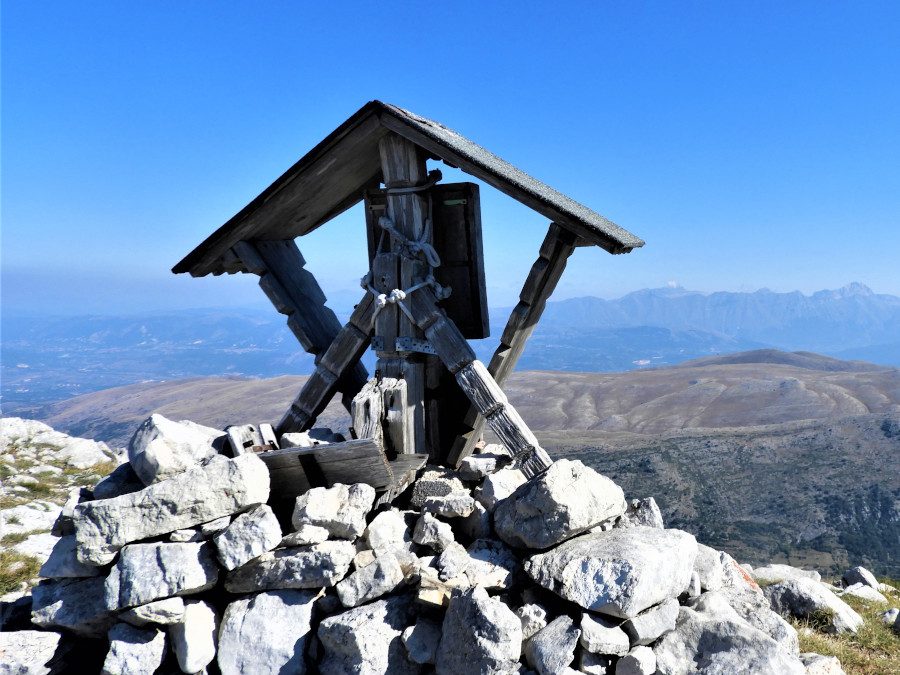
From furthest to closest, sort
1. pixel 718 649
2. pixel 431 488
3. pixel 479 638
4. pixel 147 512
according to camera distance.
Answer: pixel 431 488 < pixel 147 512 < pixel 718 649 < pixel 479 638

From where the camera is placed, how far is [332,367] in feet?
27.8

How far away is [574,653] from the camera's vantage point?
16.9 feet

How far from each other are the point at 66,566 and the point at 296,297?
4667 mm

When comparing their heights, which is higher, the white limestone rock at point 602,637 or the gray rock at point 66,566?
the gray rock at point 66,566

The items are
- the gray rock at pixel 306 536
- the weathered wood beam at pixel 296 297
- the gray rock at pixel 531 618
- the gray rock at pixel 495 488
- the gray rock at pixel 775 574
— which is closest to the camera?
the gray rock at pixel 531 618

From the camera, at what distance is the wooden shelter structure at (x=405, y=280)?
7.19m

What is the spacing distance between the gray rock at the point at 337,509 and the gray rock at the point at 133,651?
1.53 meters

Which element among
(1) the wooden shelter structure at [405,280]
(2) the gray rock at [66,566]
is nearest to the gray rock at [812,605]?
(1) the wooden shelter structure at [405,280]

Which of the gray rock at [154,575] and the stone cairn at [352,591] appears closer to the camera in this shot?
the stone cairn at [352,591]

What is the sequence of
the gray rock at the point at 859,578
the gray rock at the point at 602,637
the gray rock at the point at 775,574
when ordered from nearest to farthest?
the gray rock at the point at 602,637
the gray rock at the point at 775,574
the gray rock at the point at 859,578

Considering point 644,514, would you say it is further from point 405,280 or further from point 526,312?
point 405,280

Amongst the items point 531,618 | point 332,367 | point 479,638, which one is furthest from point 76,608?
point 531,618

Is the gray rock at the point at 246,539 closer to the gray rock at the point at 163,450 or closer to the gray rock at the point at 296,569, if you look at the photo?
the gray rock at the point at 296,569

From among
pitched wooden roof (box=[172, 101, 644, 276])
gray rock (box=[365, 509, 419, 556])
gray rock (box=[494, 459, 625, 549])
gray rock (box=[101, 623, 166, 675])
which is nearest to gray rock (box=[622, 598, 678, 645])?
gray rock (box=[494, 459, 625, 549])
